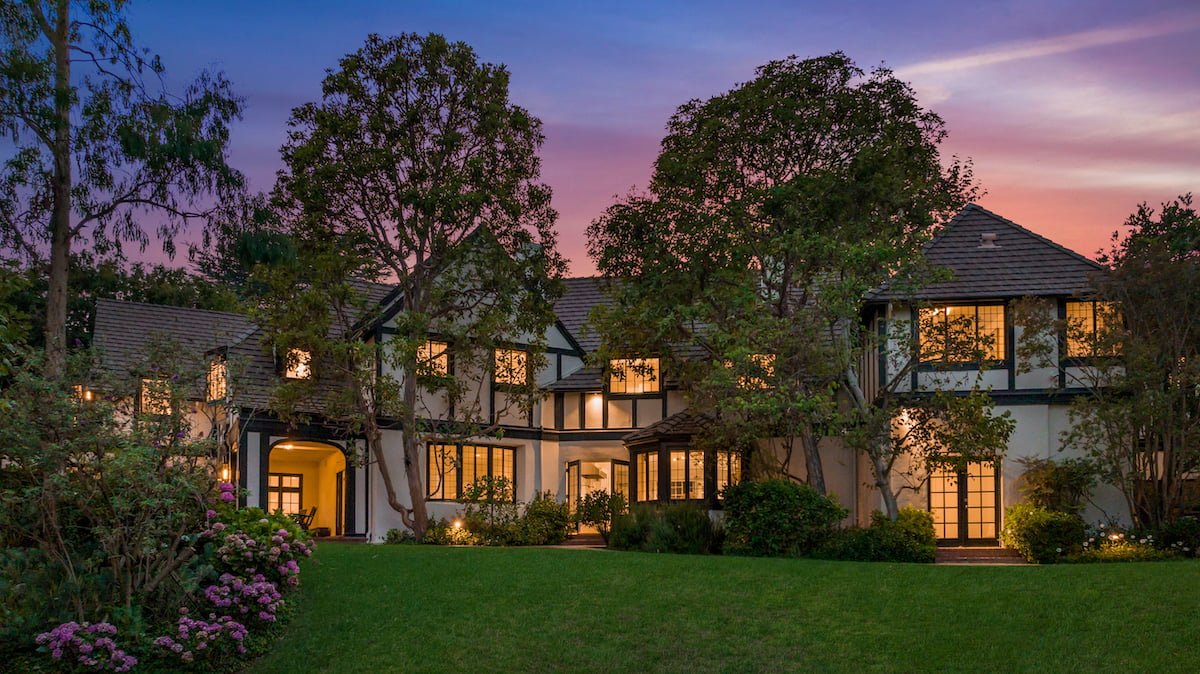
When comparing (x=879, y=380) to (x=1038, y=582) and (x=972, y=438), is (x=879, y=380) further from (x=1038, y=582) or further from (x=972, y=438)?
(x=1038, y=582)

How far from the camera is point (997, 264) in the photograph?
995 inches

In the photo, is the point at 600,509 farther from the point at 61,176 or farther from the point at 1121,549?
the point at 61,176

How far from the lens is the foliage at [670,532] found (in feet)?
75.6

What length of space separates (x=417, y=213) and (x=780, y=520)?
1066cm

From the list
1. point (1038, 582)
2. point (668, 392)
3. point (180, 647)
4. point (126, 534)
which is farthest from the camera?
point (668, 392)

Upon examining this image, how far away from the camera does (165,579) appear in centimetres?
1317

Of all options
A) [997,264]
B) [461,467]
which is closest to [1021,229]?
[997,264]

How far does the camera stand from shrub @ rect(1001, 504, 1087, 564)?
21406 mm

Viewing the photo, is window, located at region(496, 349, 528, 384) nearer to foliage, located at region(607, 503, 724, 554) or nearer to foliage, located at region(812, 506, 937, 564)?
foliage, located at region(607, 503, 724, 554)

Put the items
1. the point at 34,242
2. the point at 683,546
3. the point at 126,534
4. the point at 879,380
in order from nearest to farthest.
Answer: the point at 126,534, the point at 34,242, the point at 683,546, the point at 879,380

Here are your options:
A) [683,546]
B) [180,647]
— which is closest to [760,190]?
[683,546]

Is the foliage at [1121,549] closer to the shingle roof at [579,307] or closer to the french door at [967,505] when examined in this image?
the french door at [967,505]

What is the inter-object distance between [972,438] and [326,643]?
1330cm

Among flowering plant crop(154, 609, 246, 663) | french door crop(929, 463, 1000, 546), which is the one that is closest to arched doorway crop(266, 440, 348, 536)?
french door crop(929, 463, 1000, 546)
